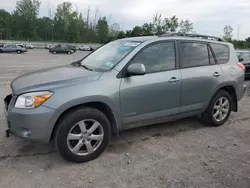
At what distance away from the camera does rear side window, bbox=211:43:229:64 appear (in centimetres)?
443

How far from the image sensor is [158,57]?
147 inches

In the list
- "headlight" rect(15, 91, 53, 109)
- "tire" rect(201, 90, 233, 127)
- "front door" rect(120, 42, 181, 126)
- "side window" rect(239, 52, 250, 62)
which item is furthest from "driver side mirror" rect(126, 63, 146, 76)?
"side window" rect(239, 52, 250, 62)

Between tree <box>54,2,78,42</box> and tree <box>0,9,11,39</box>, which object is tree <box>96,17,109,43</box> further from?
tree <box>0,9,11,39</box>

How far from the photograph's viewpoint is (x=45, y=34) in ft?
255

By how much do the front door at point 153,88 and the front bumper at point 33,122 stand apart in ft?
3.34

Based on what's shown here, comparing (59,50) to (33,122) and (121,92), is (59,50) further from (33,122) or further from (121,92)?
(33,122)

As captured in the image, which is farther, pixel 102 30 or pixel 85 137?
pixel 102 30

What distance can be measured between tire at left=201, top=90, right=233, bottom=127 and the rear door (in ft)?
0.62

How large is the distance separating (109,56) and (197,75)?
5.02 ft

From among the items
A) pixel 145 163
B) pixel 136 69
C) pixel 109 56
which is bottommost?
pixel 145 163

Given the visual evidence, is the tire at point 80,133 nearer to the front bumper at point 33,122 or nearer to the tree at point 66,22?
the front bumper at point 33,122

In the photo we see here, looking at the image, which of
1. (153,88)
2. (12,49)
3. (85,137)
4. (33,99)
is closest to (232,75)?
(153,88)

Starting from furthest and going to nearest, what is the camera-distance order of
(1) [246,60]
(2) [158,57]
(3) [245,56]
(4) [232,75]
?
(3) [245,56], (1) [246,60], (4) [232,75], (2) [158,57]

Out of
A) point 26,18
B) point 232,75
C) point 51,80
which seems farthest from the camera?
point 26,18
